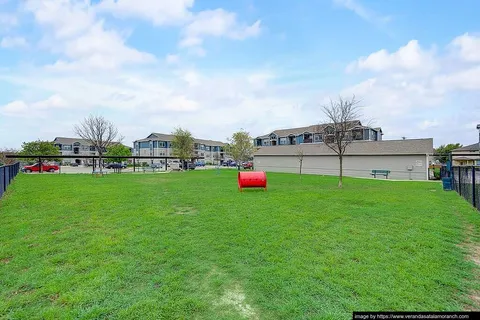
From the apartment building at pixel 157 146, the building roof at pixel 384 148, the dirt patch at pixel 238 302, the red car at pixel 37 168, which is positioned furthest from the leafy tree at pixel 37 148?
the dirt patch at pixel 238 302

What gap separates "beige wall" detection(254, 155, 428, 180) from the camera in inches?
985

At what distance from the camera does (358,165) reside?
29.5m

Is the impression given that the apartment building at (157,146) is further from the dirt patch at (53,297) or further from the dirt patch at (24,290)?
the dirt patch at (53,297)

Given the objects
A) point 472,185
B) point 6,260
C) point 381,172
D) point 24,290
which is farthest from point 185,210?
point 381,172

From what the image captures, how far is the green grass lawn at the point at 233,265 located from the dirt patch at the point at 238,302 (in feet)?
0.04

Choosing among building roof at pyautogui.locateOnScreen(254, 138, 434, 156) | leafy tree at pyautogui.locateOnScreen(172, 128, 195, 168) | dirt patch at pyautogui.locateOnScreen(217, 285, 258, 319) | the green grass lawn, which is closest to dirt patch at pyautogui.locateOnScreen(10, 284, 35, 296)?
the green grass lawn

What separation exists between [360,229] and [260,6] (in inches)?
474

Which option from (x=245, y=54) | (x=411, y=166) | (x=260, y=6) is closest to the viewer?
(x=260, y=6)

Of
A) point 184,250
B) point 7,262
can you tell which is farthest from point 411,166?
point 7,262

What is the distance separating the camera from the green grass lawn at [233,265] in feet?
9.93

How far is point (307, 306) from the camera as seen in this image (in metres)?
3.00

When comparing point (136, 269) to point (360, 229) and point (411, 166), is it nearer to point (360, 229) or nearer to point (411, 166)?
point (360, 229)

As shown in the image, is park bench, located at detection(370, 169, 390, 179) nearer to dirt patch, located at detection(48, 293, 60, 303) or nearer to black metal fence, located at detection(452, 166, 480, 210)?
black metal fence, located at detection(452, 166, 480, 210)

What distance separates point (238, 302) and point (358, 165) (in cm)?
2971
